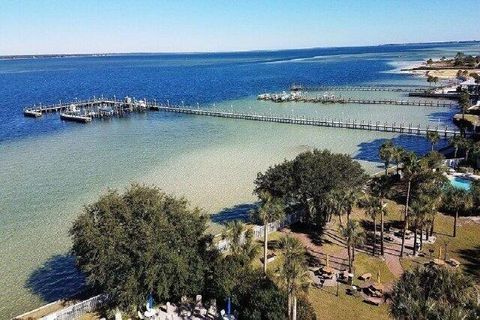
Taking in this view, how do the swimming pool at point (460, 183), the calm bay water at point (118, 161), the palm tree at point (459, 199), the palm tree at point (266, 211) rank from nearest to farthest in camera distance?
the palm tree at point (266, 211) < the calm bay water at point (118, 161) < the palm tree at point (459, 199) < the swimming pool at point (460, 183)

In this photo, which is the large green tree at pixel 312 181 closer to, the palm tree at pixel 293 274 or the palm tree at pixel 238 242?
the palm tree at pixel 238 242

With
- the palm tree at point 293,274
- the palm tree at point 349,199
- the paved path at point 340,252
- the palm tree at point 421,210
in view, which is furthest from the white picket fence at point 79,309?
the palm tree at point 421,210

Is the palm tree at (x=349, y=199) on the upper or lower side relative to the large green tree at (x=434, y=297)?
lower

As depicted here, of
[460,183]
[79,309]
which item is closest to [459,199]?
[460,183]

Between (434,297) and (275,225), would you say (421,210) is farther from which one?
(434,297)

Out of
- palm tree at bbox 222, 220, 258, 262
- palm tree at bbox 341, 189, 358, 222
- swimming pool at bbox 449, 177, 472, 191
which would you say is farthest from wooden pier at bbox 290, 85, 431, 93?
palm tree at bbox 222, 220, 258, 262

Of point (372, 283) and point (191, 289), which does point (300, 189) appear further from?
point (191, 289)

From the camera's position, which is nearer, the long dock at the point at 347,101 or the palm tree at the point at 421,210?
the palm tree at the point at 421,210
